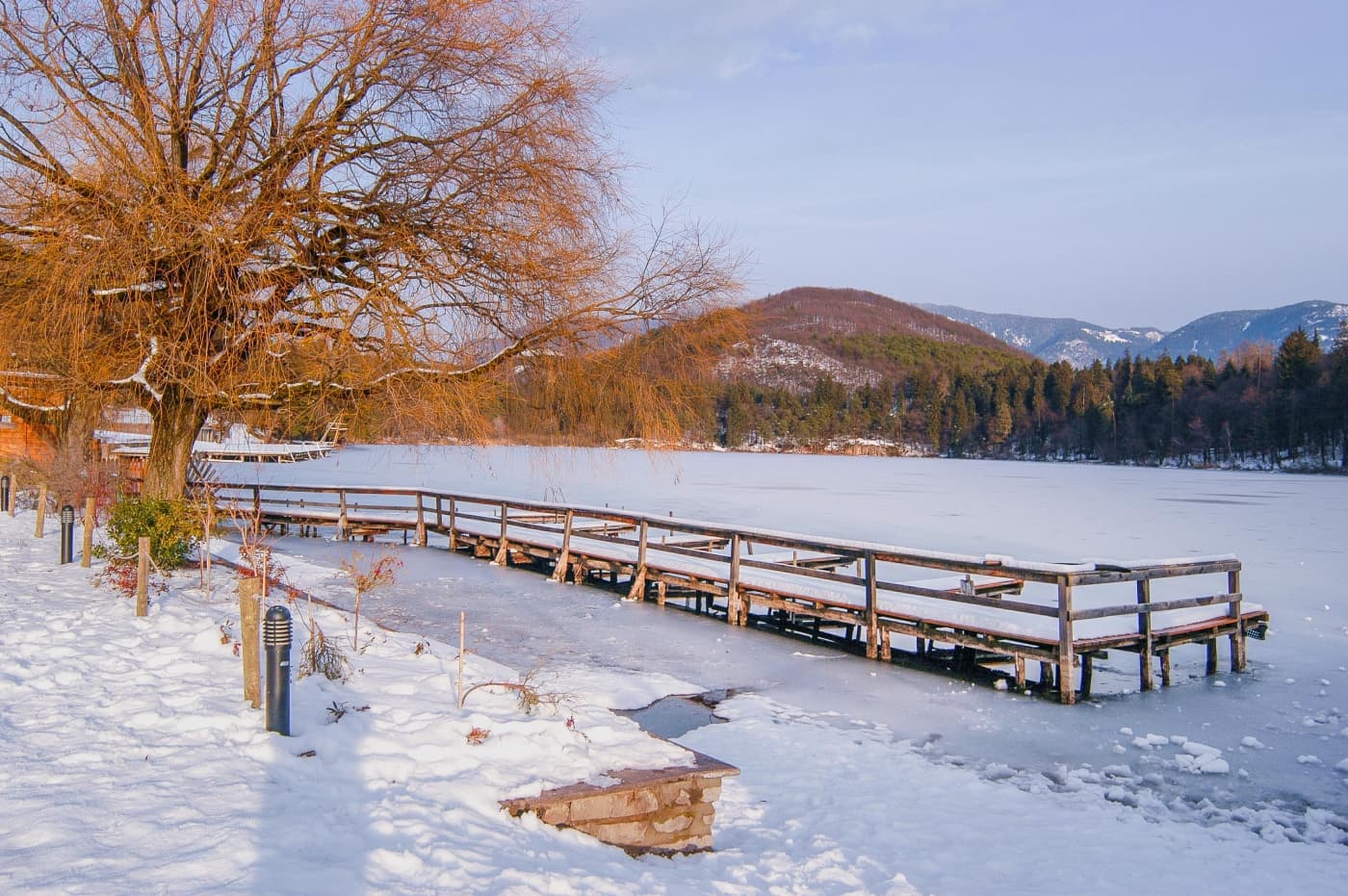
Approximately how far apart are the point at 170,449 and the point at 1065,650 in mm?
9692

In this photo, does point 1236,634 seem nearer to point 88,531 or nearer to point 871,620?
point 871,620

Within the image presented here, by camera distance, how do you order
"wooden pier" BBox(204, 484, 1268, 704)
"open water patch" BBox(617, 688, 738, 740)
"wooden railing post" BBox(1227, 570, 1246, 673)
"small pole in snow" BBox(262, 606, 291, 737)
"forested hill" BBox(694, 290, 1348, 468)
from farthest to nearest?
"forested hill" BBox(694, 290, 1348, 468) → "wooden railing post" BBox(1227, 570, 1246, 673) → "wooden pier" BBox(204, 484, 1268, 704) → "open water patch" BBox(617, 688, 738, 740) → "small pole in snow" BBox(262, 606, 291, 737)

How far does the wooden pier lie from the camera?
30.2 feet

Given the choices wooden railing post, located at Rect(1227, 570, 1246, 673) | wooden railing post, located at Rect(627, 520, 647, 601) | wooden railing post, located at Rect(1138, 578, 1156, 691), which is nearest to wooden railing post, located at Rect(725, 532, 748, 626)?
wooden railing post, located at Rect(627, 520, 647, 601)

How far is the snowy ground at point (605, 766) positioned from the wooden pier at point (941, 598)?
519 millimetres

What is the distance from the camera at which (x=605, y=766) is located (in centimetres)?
472

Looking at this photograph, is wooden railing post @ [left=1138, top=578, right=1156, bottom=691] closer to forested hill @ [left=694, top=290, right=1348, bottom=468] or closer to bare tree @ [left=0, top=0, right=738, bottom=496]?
bare tree @ [left=0, top=0, right=738, bottom=496]

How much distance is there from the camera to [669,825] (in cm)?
459

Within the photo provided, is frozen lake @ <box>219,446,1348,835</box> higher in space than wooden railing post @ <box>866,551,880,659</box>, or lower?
lower

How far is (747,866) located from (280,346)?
6515 millimetres

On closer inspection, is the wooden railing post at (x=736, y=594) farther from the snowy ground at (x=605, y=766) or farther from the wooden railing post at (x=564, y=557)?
the wooden railing post at (x=564, y=557)

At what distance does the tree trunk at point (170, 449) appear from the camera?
10648 millimetres

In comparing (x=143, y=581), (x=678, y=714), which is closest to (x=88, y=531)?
(x=143, y=581)

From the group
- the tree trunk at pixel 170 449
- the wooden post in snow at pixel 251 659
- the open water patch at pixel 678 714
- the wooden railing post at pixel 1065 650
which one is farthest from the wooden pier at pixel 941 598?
the wooden post in snow at pixel 251 659
